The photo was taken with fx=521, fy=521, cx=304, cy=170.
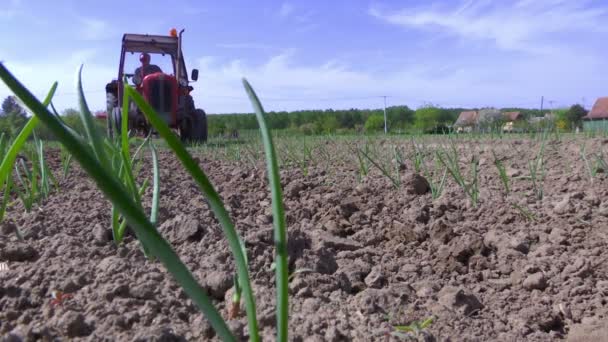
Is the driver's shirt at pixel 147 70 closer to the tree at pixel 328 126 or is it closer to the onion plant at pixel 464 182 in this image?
the tree at pixel 328 126

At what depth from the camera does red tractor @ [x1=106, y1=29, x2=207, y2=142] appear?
767 centimetres

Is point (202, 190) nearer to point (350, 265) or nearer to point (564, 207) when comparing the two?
point (350, 265)

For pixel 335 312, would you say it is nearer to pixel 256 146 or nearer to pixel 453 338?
pixel 453 338

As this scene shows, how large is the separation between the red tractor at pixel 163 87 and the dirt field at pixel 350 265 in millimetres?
5449

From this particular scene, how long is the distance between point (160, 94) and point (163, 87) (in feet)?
0.39

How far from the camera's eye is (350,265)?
1.38 metres

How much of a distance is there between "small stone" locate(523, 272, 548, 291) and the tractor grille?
6.92 metres

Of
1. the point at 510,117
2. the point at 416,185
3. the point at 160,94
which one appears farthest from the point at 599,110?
the point at 416,185

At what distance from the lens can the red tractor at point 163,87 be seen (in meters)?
7.67

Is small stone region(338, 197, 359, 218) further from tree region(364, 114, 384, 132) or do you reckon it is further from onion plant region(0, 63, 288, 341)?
tree region(364, 114, 384, 132)

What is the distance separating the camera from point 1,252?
1245 millimetres

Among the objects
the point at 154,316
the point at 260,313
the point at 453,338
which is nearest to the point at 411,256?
the point at 453,338

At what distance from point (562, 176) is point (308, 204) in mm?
1260

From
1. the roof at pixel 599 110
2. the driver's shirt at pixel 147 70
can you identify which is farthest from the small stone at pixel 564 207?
the roof at pixel 599 110
